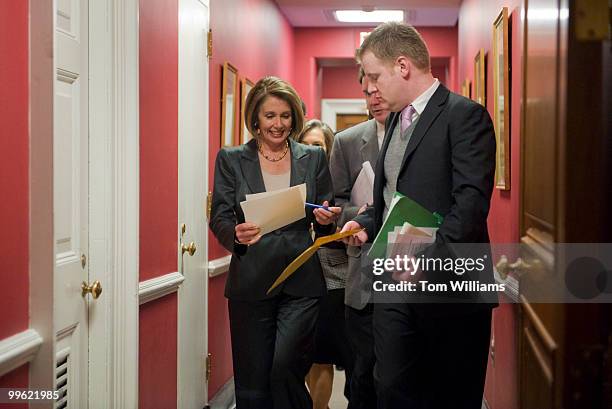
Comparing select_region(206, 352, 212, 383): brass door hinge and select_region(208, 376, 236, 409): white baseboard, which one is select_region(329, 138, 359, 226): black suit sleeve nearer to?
select_region(206, 352, 212, 383): brass door hinge

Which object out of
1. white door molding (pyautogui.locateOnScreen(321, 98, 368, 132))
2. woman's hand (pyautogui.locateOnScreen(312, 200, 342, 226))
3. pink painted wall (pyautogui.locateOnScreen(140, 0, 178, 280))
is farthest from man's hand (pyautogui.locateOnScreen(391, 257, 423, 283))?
white door molding (pyautogui.locateOnScreen(321, 98, 368, 132))

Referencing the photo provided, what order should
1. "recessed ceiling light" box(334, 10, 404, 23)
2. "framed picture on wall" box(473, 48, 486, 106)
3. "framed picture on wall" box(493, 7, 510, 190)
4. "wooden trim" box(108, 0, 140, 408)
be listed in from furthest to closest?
"recessed ceiling light" box(334, 10, 404, 23) < "framed picture on wall" box(473, 48, 486, 106) < "framed picture on wall" box(493, 7, 510, 190) < "wooden trim" box(108, 0, 140, 408)

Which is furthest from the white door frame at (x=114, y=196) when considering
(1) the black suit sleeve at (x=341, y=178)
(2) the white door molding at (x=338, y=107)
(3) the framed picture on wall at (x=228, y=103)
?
(2) the white door molding at (x=338, y=107)

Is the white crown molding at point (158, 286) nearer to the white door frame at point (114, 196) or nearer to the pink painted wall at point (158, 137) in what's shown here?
the pink painted wall at point (158, 137)

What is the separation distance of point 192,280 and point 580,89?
264 centimetres

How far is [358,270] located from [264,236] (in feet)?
1.37

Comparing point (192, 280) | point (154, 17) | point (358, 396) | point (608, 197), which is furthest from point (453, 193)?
point (192, 280)

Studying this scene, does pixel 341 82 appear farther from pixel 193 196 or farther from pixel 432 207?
pixel 432 207

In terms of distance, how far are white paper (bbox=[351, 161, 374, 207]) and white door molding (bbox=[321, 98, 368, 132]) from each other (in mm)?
7188

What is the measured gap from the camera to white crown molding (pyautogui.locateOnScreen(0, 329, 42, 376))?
1822 mm

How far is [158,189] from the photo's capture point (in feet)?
10.4

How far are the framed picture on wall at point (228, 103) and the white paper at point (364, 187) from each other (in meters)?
1.15

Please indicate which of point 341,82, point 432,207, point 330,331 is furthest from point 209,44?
point 341,82

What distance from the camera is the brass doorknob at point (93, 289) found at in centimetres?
260
